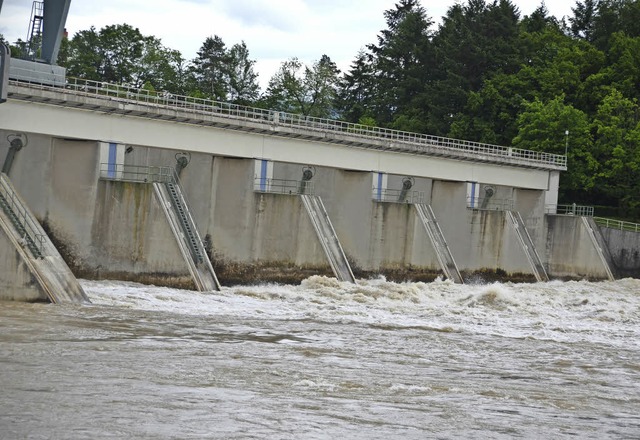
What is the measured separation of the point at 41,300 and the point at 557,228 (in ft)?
120

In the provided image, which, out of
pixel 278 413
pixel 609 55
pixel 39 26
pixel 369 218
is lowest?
pixel 278 413

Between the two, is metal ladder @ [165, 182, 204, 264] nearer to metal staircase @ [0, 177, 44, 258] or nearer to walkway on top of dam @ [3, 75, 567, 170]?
walkway on top of dam @ [3, 75, 567, 170]

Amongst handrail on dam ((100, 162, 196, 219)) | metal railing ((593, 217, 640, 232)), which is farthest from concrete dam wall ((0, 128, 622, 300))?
metal railing ((593, 217, 640, 232))

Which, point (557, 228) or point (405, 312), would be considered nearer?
point (405, 312)

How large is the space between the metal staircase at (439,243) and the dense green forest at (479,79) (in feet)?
62.4

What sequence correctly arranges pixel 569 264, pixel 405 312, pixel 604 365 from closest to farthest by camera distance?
pixel 604 365 → pixel 405 312 → pixel 569 264

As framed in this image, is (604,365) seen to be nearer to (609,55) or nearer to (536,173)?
(536,173)

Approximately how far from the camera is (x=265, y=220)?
42906mm

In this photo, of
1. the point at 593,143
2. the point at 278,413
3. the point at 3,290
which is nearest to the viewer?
the point at 278,413

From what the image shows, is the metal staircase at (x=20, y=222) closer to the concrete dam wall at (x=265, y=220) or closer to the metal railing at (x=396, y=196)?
the concrete dam wall at (x=265, y=220)

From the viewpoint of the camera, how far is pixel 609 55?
80375 millimetres

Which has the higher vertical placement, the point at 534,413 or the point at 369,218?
the point at 369,218

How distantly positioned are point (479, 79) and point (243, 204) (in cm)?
4595

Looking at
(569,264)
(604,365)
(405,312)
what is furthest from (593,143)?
(604,365)
